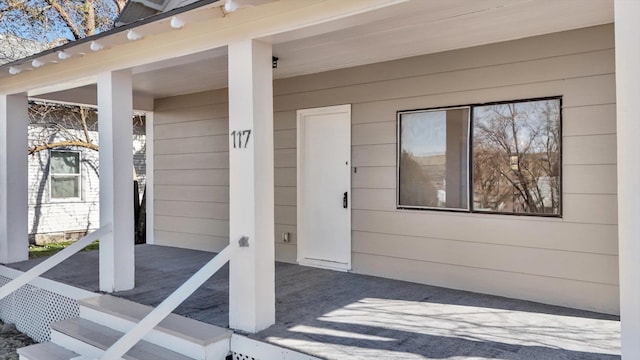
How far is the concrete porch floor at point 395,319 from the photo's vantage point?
2967 mm

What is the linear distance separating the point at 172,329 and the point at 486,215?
3027 mm

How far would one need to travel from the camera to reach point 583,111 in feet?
12.8

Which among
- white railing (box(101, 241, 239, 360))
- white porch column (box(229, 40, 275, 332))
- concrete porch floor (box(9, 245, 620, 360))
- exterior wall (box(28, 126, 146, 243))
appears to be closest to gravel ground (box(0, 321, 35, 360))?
concrete porch floor (box(9, 245, 620, 360))

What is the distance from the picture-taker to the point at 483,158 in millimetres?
4488

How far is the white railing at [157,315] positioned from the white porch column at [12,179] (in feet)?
12.7

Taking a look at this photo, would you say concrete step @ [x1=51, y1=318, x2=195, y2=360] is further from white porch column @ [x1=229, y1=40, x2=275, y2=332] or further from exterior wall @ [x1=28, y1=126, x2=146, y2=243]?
exterior wall @ [x1=28, y1=126, x2=146, y2=243]

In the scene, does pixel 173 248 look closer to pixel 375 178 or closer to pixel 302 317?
pixel 375 178

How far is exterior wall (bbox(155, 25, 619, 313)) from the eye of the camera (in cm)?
385

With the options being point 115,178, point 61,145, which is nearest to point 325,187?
point 115,178

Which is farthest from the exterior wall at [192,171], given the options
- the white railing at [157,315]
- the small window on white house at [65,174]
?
the small window on white house at [65,174]

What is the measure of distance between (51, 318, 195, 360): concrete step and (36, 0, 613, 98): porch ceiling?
2.38 meters

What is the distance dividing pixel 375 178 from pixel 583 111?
2.16 metres

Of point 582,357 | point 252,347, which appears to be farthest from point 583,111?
point 252,347

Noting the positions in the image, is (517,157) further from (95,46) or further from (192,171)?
(192,171)
